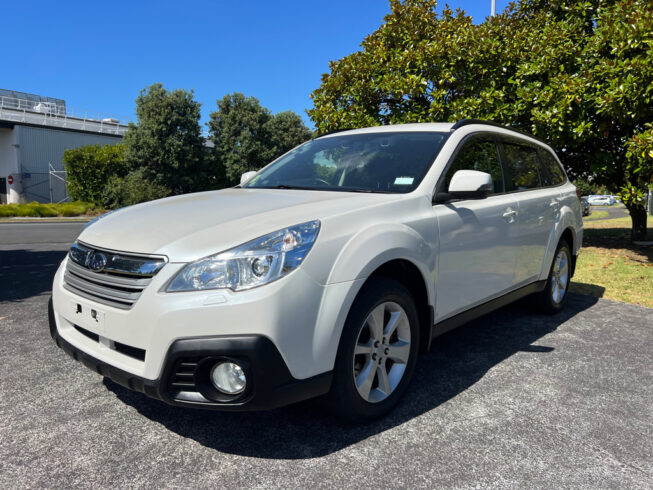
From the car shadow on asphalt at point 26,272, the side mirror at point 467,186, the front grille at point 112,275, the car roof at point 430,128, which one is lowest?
Answer: the car shadow on asphalt at point 26,272

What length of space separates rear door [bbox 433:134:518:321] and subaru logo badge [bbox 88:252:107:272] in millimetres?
1850

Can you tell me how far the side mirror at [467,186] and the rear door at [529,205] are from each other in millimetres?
1032

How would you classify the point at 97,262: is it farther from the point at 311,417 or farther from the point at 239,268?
the point at 311,417

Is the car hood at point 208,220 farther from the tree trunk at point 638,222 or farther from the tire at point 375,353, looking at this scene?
the tree trunk at point 638,222

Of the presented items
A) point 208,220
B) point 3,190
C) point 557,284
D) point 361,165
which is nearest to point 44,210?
point 3,190

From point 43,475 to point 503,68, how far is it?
10213 millimetres

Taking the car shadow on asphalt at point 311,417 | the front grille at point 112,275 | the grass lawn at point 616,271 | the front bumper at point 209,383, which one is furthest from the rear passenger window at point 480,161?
the grass lawn at point 616,271

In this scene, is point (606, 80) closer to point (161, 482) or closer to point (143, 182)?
point (161, 482)

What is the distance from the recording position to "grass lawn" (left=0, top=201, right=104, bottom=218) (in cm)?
2355

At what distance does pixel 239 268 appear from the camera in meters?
2.11

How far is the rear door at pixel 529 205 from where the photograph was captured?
3936 millimetres

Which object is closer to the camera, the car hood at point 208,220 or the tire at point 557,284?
the car hood at point 208,220

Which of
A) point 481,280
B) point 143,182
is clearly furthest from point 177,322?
point 143,182

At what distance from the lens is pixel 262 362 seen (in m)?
2.04
